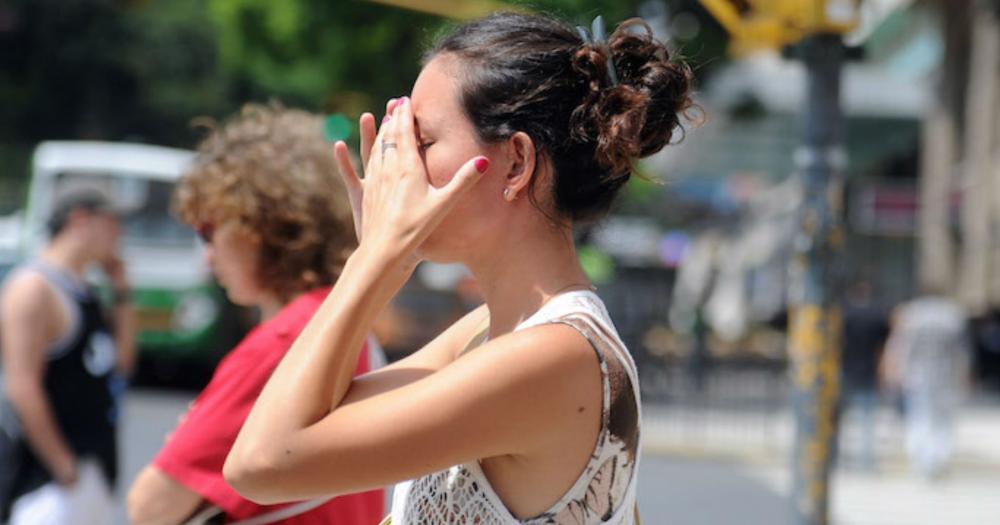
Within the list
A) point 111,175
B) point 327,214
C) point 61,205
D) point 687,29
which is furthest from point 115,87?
point 327,214

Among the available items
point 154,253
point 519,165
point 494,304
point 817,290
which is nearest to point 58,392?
point 817,290

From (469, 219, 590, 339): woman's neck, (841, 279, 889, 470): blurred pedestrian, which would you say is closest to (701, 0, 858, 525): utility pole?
(469, 219, 590, 339): woman's neck

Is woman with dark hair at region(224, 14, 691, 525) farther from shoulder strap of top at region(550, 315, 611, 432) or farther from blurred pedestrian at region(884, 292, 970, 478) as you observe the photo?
blurred pedestrian at region(884, 292, 970, 478)

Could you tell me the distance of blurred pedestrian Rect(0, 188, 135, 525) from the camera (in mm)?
4547

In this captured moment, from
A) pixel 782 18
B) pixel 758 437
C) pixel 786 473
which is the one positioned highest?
pixel 782 18

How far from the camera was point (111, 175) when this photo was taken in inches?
699

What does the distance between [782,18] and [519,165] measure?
11.2 ft

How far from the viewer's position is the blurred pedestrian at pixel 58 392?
14.9 feet

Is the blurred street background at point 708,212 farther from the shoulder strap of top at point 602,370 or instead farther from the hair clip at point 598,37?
the shoulder strap of top at point 602,370

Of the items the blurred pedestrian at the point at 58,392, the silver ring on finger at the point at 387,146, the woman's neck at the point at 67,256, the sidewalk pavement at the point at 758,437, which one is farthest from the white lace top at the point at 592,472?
the sidewalk pavement at the point at 758,437

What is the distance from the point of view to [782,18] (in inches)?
200

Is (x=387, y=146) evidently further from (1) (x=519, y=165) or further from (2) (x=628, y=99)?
(2) (x=628, y=99)

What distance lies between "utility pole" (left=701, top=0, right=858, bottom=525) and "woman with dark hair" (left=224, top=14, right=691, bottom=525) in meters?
3.24

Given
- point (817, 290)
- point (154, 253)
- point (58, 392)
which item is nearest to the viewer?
point (58, 392)
